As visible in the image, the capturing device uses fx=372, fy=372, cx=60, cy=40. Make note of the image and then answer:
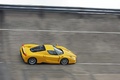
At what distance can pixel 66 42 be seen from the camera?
22.2 m

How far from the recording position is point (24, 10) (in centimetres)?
2519

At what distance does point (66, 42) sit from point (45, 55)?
296cm

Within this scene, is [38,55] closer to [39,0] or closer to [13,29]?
[13,29]

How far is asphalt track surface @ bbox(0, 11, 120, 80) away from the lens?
61.8ft

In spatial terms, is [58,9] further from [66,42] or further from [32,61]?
[32,61]

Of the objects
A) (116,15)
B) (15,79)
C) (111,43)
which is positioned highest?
(116,15)

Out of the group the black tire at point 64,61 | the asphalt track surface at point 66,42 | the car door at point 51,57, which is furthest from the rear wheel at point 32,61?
the black tire at point 64,61

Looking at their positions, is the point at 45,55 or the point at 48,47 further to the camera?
the point at 48,47

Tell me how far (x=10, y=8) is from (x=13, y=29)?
101 inches

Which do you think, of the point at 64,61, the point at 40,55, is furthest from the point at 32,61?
the point at 64,61

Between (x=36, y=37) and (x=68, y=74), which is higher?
(x=36, y=37)

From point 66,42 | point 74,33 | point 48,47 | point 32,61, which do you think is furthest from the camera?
point 74,33

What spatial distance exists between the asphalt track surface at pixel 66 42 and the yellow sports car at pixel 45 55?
28 cm

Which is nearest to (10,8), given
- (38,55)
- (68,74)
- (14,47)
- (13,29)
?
(13,29)
